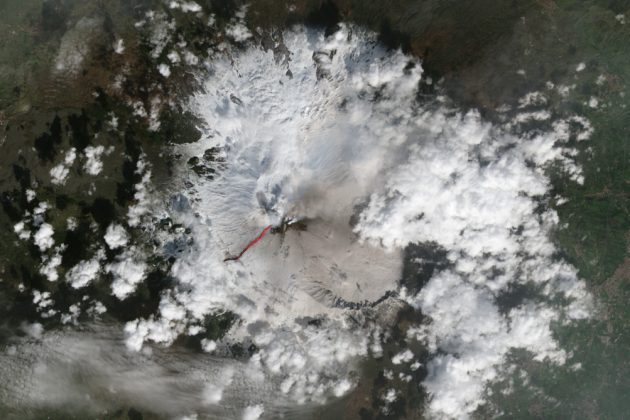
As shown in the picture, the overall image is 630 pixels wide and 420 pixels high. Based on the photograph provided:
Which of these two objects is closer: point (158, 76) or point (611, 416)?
point (158, 76)

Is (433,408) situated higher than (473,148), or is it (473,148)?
(473,148)

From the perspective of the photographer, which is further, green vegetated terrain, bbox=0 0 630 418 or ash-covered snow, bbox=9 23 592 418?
green vegetated terrain, bbox=0 0 630 418

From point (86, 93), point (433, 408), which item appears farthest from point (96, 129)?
point (433, 408)

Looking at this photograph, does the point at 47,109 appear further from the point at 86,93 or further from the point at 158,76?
the point at 158,76

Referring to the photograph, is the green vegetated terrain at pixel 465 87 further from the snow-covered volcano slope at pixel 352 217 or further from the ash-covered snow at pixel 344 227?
the snow-covered volcano slope at pixel 352 217

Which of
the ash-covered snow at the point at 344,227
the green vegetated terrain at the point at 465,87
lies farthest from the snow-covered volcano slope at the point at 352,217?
the green vegetated terrain at the point at 465,87

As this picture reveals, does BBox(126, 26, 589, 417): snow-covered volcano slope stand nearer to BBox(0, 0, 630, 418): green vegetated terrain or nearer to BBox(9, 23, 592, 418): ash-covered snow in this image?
BBox(9, 23, 592, 418): ash-covered snow

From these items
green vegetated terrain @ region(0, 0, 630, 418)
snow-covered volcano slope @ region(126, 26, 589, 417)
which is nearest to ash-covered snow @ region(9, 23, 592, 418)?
snow-covered volcano slope @ region(126, 26, 589, 417)

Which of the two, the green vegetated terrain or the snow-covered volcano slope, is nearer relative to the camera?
the snow-covered volcano slope
